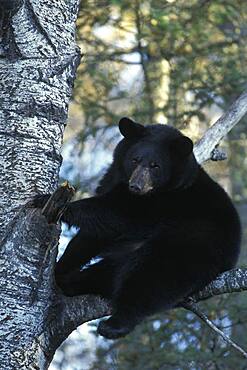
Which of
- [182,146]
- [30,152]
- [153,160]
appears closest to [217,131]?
[182,146]

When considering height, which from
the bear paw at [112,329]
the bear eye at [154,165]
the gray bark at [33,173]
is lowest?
the bear paw at [112,329]

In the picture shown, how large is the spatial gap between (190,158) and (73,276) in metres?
1.29

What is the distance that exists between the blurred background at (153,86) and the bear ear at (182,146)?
120 inches

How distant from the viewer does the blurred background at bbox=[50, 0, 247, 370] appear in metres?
9.01

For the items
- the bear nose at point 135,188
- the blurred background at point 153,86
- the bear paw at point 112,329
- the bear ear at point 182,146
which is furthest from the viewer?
the blurred background at point 153,86

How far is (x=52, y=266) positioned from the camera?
4.43 m

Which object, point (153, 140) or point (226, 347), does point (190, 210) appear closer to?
point (153, 140)

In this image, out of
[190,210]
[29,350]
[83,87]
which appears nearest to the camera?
[29,350]

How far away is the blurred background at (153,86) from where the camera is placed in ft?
29.6

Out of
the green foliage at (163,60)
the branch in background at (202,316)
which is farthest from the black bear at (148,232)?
the green foliage at (163,60)

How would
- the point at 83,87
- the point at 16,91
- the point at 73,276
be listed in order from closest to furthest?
the point at 16,91, the point at 73,276, the point at 83,87

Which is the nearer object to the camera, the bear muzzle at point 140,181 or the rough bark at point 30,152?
the rough bark at point 30,152

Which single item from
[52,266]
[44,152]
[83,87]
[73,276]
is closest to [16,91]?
[44,152]

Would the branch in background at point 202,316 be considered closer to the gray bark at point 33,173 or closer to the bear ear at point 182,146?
the gray bark at point 33,173
